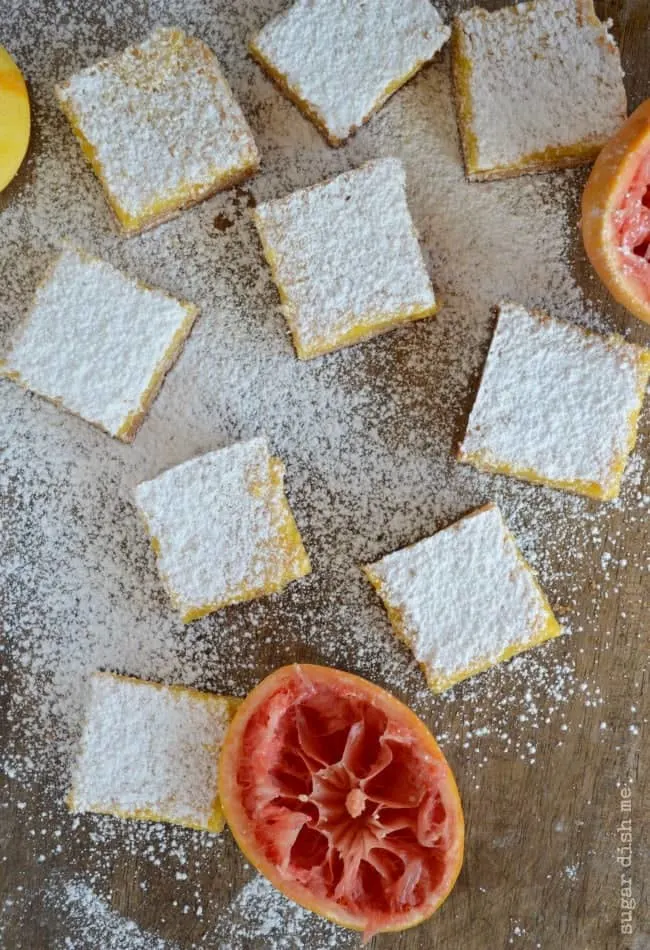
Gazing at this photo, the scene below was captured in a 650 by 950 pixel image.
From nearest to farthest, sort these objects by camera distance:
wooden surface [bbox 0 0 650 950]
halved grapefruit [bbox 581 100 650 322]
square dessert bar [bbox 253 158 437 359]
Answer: halved grapefruit [bbox 581 100 650 322] < square dessert bar [bbox 253 158 437 359] < wooden surface [bbox 0 0 650 950]

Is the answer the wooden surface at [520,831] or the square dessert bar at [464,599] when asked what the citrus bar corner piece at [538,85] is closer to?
the wooden surface at [520,831]

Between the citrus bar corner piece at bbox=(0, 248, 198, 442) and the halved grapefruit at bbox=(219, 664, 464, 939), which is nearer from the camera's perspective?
the halved grapefruit at bbox=(219, 664, 464, 939)

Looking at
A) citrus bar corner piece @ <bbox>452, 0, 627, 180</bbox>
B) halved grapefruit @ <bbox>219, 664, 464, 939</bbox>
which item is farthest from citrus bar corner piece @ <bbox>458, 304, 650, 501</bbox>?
halved grapefruit @ <bbox>219, 664, 464, 939</bbox>

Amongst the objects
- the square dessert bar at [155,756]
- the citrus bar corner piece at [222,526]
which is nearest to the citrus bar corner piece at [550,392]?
the citrus bar corner piece at [222,526]

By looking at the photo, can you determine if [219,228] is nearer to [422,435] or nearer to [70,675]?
[422,435]

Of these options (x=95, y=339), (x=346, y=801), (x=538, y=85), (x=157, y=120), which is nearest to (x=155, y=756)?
(x=346, y=801)

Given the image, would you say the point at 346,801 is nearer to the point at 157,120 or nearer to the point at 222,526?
the point at 222,526

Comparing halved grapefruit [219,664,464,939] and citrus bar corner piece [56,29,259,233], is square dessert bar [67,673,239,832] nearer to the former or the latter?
halved grapefruit [219,664,464,939]
